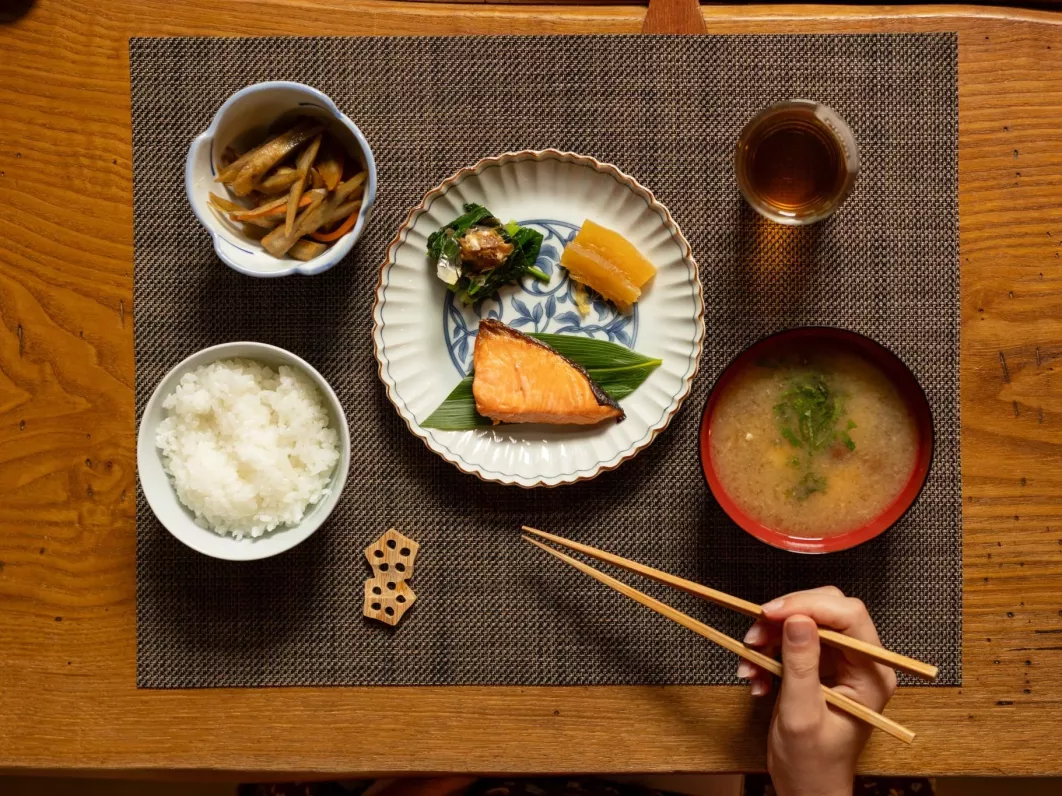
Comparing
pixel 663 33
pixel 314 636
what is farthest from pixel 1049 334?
pixel 314 636

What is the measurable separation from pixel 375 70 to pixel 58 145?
26.5 inches

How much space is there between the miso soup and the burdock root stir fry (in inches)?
32.5

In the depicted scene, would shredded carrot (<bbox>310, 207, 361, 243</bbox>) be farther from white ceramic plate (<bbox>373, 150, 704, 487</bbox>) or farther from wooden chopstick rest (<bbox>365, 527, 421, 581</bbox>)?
wooden chopstick rest (<bbox>365, 527, 421, 581</bbox>)

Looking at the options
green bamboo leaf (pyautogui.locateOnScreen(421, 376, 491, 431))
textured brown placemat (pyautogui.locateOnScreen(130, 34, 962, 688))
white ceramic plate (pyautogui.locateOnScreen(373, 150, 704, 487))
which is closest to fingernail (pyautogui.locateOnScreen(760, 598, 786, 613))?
textured brown placemat (pyautogui.locateOnScreen(130, 34, 962, 688))

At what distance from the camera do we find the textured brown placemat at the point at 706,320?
1642 millimetres

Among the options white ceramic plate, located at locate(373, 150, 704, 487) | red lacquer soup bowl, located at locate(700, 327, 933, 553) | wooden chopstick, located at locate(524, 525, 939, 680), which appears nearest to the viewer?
wooden chopstick, located at locate(524, 525, 939, 680)

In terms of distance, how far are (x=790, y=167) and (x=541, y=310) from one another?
0.56m

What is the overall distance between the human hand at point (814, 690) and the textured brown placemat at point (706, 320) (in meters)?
0.12

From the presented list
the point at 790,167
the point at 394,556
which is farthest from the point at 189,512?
the point at 790,167

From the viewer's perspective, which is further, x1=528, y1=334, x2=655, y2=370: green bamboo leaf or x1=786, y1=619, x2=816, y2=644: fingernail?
x1=528, y1=334, x2=655, y2=370: green bamboo leaf

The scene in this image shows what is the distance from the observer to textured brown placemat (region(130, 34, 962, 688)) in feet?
5.39

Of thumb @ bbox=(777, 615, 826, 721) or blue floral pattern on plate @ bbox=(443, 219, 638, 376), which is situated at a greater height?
blue floral pattern on plate @ bbox=(443, 219, 638, 376)

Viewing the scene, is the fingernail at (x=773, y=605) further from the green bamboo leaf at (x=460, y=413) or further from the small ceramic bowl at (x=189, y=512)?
the small ceramic bowl at (x=189, y=512)

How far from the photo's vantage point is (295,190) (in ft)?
5.01
